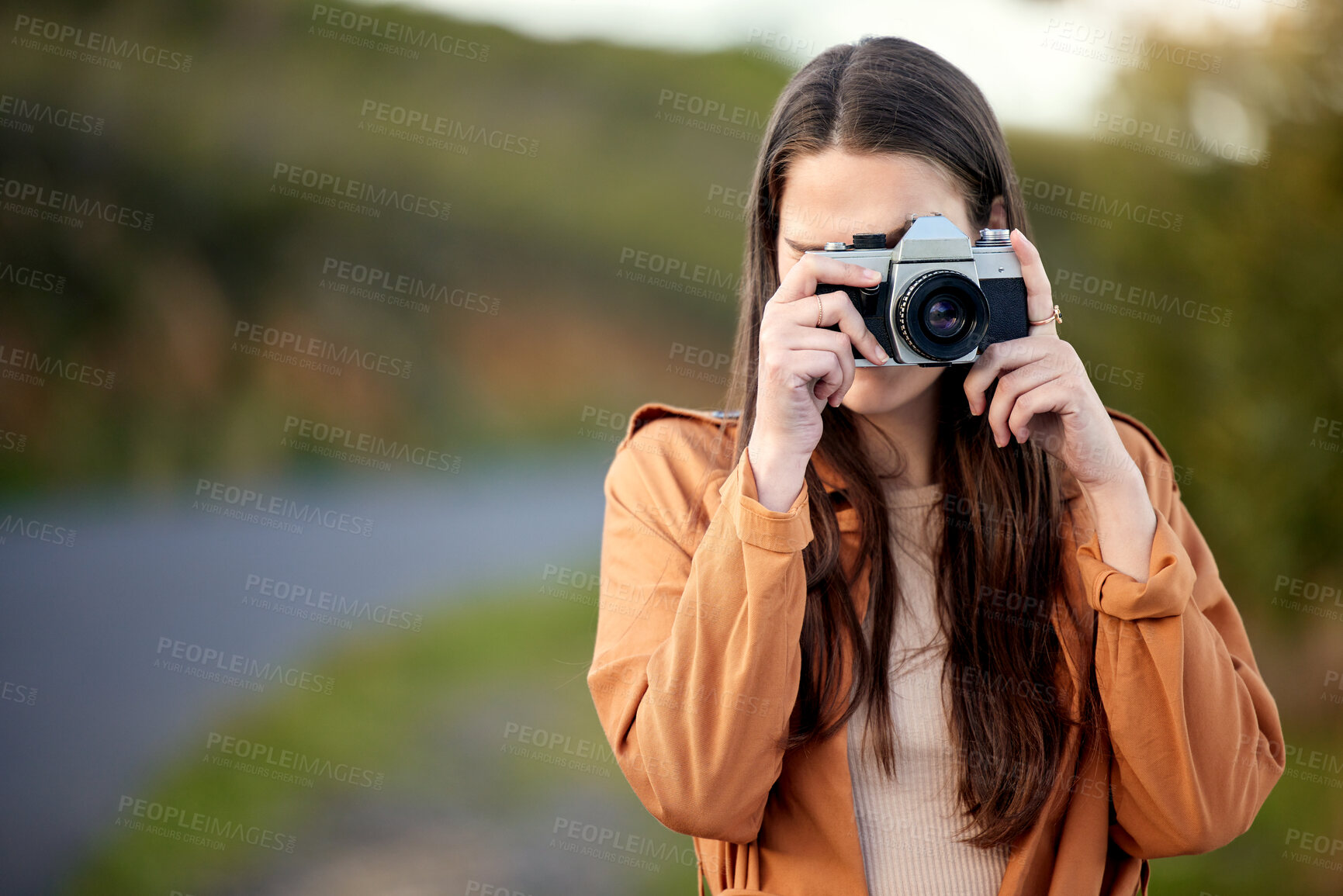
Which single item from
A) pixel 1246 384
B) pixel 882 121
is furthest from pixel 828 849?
pixel 1246 384

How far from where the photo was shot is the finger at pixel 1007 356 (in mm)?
1175

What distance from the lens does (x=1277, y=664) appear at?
10.1ft

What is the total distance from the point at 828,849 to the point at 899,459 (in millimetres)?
533
